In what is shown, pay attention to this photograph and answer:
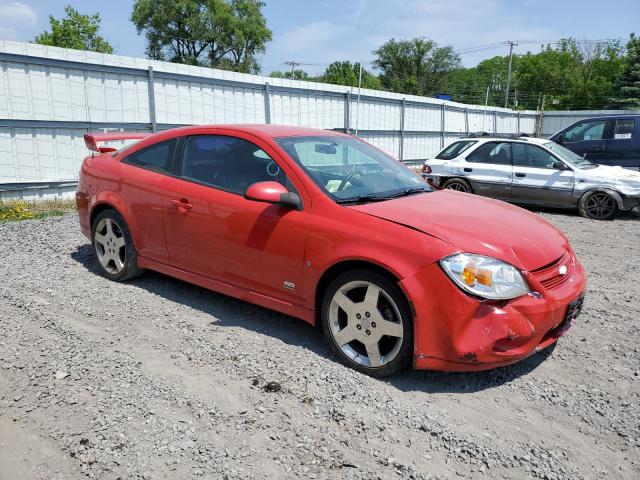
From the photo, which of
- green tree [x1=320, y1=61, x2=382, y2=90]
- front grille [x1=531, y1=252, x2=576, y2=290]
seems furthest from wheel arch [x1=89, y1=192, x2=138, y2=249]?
green tree [x1=320, y1=61, x2=382, y2=90]

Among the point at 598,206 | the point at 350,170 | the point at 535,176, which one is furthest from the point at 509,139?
the point at 350,170

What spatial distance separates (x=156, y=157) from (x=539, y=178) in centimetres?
773

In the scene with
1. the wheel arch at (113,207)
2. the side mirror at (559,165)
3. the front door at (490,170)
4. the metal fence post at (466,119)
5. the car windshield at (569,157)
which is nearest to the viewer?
the wheel arch at (113,207)

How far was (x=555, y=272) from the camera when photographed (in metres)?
3.36

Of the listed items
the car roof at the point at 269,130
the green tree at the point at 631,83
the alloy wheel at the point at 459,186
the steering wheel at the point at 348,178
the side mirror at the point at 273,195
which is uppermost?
the green tree at the point at 631,83

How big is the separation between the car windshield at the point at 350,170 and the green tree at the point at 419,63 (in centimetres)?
8375

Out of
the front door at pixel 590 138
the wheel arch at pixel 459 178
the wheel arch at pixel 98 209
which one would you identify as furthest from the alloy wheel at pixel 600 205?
the wheel arch at pixel 98 209

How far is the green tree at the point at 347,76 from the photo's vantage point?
74.3m

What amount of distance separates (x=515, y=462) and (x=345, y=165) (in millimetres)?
2404

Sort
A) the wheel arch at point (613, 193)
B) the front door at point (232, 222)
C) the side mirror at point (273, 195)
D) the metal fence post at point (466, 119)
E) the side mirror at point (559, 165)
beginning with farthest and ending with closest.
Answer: the metal fence post at point (466, 119)
the side mirror at point (559, 165)
the wheel arch at point (613, 193)
the front door at point (232, 222)
the side mirror at point (273, 195)

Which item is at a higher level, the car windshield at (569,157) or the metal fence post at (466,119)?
the metal fence post at (466,119)

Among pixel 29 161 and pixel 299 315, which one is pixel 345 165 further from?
pixel 29 161

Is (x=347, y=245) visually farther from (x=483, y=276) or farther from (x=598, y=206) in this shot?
(x=598, y=206)

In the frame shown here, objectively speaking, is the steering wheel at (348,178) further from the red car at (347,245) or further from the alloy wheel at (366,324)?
the alloy wheel at (366,324)
